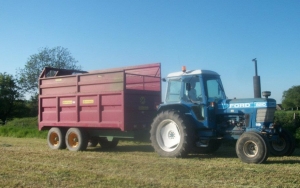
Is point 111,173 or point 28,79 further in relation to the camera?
point 28,79

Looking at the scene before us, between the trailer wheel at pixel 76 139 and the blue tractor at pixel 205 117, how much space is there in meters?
2.77

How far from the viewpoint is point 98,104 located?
11.2 meters

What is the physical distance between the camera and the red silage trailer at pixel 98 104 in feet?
35.4

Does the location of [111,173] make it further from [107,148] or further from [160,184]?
[107,148]

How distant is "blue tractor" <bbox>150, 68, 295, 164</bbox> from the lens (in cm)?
918

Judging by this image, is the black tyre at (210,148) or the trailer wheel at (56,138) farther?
the trailer wheel at (56,138)

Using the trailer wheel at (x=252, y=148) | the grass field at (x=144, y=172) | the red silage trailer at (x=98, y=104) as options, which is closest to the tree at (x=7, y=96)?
the red silage trailer at (x=98, y=104)

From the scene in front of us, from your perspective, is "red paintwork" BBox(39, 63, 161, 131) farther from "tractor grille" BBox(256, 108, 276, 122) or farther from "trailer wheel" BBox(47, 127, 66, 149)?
"tractor grille" BBox(256, 108, 276, 122)

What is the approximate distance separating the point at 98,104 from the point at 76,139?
5.60 feet

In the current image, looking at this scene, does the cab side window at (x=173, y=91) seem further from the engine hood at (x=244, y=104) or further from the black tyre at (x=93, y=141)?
the black tyre at (x=93, y=141)

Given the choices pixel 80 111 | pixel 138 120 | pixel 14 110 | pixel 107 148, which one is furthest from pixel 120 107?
pixel 14 110

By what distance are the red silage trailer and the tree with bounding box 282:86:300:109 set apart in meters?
75.8

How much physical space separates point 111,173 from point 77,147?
471 centimetres

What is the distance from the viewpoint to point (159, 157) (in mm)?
9812
